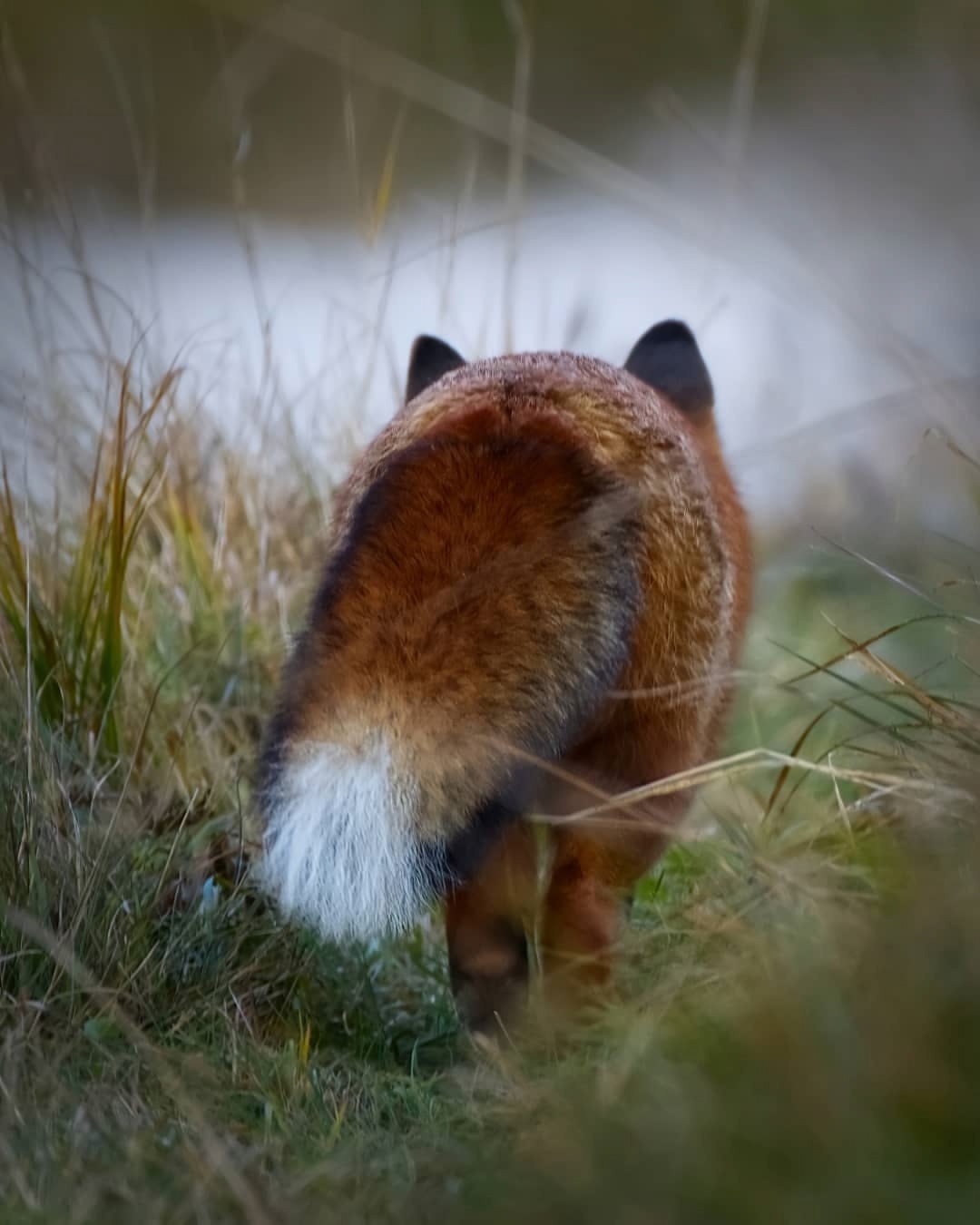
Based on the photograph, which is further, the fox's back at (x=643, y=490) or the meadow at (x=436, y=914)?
the fox's back at (x=643, y=490)

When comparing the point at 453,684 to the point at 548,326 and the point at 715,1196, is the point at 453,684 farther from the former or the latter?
the point at 548,326

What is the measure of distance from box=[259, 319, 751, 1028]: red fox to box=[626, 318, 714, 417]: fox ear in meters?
0.62

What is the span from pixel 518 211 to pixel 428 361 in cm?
127

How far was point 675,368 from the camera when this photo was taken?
3.78 metres

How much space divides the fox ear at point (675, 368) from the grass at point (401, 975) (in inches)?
28.4

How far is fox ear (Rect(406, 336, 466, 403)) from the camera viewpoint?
12.5 feet

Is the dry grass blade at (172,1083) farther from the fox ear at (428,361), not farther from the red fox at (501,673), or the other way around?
the fox ear at (428,361)

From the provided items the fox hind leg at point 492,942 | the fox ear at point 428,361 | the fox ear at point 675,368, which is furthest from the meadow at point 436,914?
the fox ear at point 428,361

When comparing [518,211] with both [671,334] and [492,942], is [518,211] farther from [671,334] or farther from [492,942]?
[492,942]

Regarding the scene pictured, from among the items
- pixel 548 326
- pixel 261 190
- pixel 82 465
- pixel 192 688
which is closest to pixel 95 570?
pixel 192 688

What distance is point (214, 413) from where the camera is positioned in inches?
203

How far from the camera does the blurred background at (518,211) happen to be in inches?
155

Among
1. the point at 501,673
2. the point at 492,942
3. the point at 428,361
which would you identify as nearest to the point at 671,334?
the point at 428,361

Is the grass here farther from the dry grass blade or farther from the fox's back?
the fox's back
